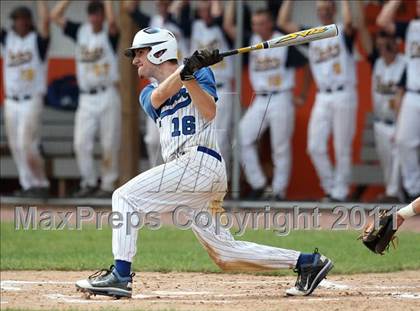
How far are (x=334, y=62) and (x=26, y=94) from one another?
3.67 meters

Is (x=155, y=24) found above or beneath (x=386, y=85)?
above

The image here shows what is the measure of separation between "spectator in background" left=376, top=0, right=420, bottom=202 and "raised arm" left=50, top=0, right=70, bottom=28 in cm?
361

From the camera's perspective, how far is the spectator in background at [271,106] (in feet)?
41.5

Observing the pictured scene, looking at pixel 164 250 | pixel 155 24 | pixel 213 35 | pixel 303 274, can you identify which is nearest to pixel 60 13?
pixel 155 24

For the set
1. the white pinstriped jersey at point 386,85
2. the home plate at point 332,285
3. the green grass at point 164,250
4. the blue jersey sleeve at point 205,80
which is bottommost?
the green grass at point 164,250

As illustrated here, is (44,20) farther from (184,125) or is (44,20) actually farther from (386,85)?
(184,125)

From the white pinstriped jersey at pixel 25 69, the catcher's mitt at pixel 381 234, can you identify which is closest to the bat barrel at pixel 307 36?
the catcher's mitt at pixel 381 234

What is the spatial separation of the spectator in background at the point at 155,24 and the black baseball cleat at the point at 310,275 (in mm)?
5818

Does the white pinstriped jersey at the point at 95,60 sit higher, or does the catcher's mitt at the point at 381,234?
the white pinstriped jersey at the point at 95,60

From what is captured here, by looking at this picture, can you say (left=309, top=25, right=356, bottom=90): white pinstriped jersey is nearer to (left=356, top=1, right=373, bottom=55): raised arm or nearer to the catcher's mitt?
(left=356, top=1, right=373, bottom=55): raised arm

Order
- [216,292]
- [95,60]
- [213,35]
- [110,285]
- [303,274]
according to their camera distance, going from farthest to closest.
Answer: [95,60], [213,35], [216,292], [303,274], [110,285]

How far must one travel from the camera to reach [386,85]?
40.5 ft

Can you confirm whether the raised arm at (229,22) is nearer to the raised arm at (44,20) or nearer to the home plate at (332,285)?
the raised arm at (44,20)

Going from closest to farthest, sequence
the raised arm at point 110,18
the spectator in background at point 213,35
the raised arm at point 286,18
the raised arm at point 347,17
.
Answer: the raised arm at point 347,17
the raised arm at point 286,18
the spectator in background at point 213,35
the raised arm at point 110,18
